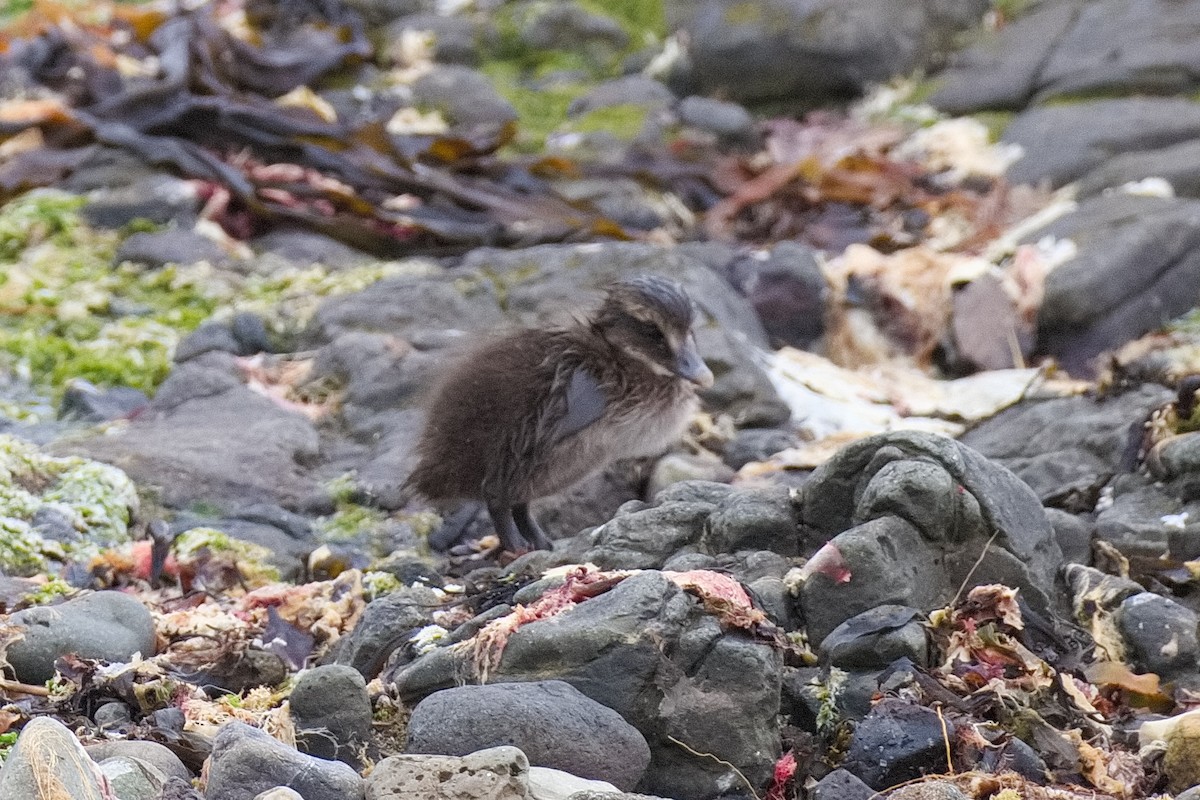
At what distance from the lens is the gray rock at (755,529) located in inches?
192

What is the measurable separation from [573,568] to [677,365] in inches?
87.8

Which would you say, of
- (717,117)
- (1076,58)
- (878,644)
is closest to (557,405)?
(878,644)

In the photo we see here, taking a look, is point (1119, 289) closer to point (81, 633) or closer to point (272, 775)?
point (81, 633)

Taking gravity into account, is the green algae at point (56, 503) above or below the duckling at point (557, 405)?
below

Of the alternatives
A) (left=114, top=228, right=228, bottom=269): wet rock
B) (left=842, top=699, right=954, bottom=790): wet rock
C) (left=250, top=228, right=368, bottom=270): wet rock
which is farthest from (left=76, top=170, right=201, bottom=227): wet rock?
(left=842, top=699, right=954, bottom=790): wet rock

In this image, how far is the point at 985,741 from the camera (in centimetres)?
388

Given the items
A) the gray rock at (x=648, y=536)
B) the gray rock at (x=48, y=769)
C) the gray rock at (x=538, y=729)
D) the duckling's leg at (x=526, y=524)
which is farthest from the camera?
the duckling's leg at (x=526, y=524)

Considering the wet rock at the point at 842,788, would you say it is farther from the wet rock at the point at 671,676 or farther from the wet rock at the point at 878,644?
the wet rock at the point at 878,644

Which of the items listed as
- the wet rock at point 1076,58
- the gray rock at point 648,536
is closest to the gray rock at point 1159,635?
the gray rock at point 648,536

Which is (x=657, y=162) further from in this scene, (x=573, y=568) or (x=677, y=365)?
(x=573, y=568)

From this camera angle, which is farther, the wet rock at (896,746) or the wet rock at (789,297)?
the wet rock at (789,297)

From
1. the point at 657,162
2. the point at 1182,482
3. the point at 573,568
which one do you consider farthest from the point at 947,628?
the point at 657,162

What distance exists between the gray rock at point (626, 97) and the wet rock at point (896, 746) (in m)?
11.6

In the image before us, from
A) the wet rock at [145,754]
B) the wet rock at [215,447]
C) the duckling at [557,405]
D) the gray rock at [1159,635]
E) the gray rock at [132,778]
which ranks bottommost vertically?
the wet rock at [215,447]
